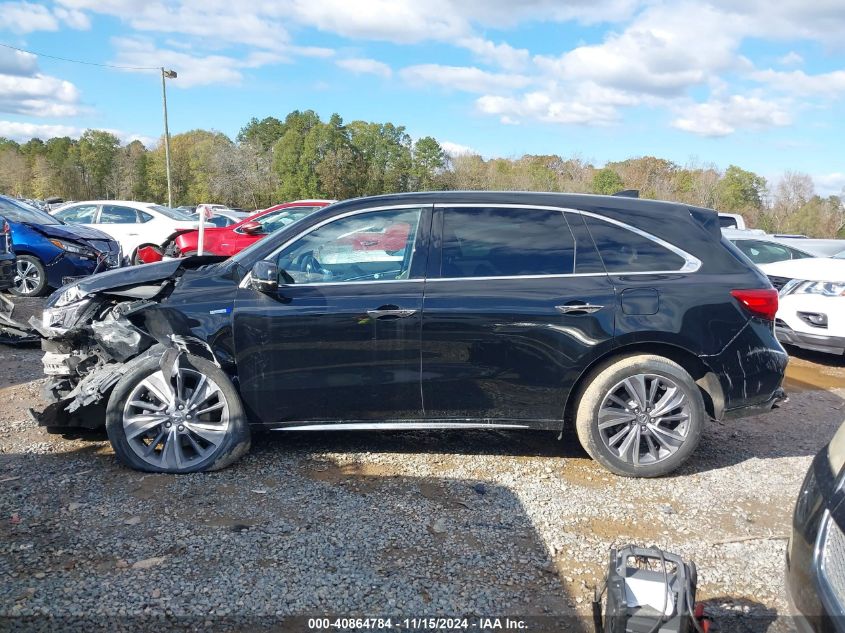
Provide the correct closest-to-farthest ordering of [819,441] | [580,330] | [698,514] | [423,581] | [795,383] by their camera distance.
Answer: [423,581], [698,514], [580,330], [819,441], [795,383]

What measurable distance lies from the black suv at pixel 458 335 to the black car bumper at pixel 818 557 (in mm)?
1737

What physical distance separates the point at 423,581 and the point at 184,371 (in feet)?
6.82

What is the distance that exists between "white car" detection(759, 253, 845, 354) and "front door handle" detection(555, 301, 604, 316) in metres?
4.48

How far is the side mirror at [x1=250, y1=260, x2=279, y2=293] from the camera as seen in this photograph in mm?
4070

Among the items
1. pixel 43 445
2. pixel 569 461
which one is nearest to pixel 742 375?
pixel 569 461

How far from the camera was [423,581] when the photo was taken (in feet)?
10.4

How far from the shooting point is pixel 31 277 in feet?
34.1

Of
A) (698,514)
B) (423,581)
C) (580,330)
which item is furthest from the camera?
(580,330)

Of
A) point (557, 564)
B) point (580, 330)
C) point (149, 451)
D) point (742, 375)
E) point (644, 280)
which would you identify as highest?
point (644, 280)

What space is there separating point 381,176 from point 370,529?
6152 cm

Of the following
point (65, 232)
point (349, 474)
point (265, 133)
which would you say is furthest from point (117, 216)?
point (265, 133)

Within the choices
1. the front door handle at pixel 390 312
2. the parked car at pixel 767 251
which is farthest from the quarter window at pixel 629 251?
the parked car at pixel 767 251

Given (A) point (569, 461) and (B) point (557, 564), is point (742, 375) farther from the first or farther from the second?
(B) point (557, 564)

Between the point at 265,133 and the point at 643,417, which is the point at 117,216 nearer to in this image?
the point at 643,417
